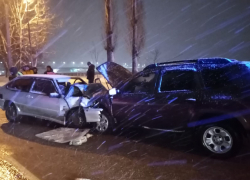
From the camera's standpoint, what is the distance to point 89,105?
674 cm

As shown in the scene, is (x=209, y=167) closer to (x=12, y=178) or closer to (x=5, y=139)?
(x=12, y=178)

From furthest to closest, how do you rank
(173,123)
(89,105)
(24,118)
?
(24,118)
(89,105)
(173,123)

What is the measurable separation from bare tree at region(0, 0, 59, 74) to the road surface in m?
20.1

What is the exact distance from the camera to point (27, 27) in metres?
26.2

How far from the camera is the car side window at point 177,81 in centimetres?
525

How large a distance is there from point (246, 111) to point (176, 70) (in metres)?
1.60

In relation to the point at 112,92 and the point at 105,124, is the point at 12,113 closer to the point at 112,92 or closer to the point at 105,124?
the point at 105,124

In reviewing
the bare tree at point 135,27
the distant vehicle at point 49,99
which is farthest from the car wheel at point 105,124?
the bare tree at point 135,27

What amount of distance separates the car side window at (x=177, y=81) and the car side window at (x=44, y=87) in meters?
3.24

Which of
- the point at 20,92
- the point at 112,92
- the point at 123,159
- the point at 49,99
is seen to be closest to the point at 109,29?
the point at 20,92

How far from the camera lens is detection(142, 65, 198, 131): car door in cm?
516

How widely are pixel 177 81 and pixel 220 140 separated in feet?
4.70

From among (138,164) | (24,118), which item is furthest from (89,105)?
(24,118)

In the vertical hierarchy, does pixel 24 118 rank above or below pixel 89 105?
below
